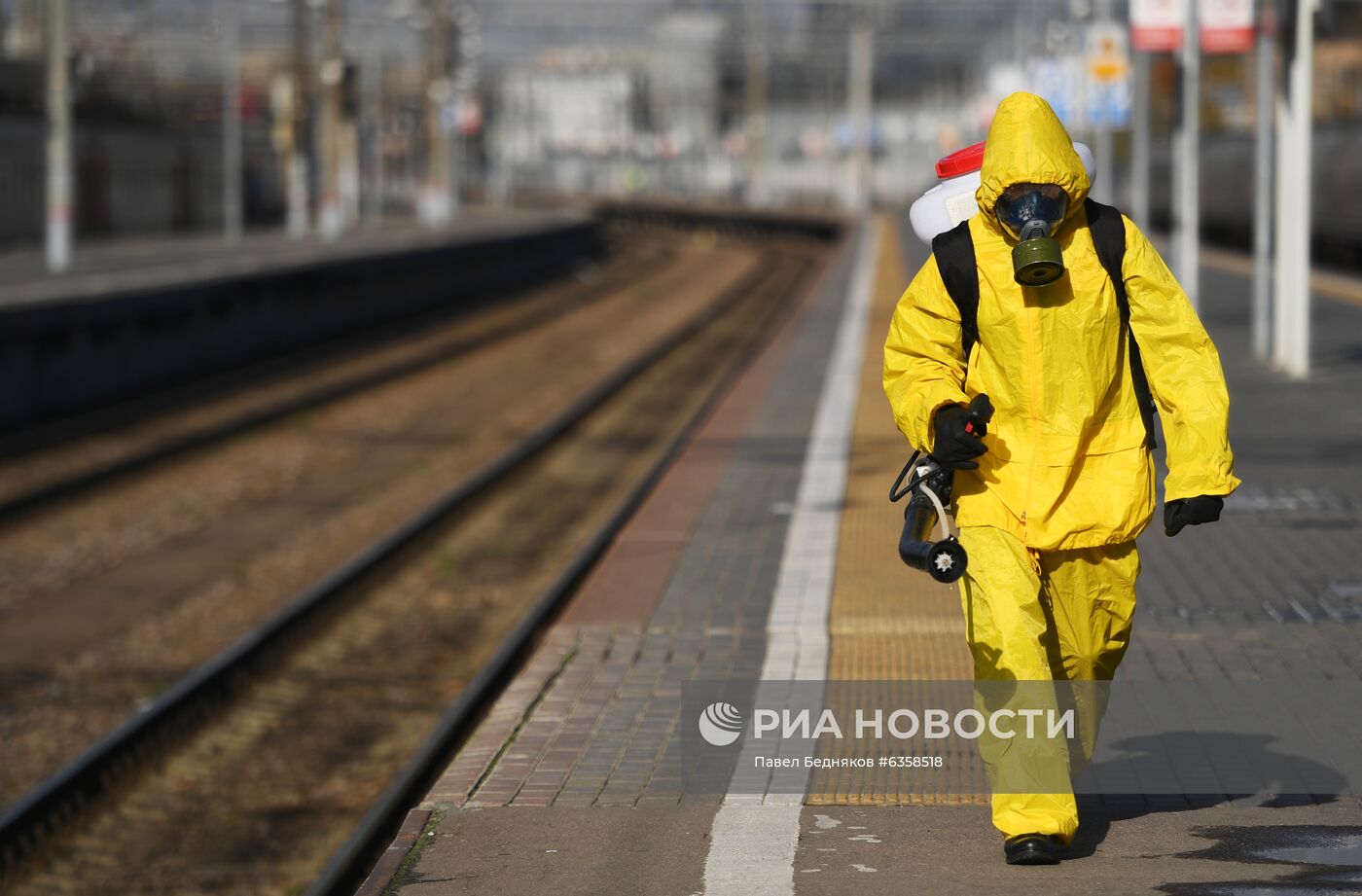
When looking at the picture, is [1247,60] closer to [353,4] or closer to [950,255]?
[353,4]

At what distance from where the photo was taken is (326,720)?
9.62 m

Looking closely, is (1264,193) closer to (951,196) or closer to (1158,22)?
(1158,22)

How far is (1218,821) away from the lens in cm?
532

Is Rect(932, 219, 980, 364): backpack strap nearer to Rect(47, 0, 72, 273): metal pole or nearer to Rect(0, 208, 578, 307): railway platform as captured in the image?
Rect(0, 208, 578, 307): railway platform

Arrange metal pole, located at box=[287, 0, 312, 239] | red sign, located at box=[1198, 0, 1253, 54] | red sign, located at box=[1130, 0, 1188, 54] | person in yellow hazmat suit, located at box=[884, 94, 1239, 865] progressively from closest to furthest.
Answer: person in yellow hazmat suit, located at box=[884, 94, 1239, 865], red sign, located at box=[1130, 0, 1188, 54], red sign, located at box=[1198, 0, 1253, 54], metal pole, located at box=[287, 0, 312, 239]

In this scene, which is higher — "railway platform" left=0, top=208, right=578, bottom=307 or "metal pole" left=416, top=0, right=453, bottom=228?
"metal pole" left=416, top=0, right=453, bottom=228

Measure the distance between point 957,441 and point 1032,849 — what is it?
37.4 inches

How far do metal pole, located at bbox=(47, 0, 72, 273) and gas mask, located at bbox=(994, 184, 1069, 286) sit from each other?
2834 centimetres

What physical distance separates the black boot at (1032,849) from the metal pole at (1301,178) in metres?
11.6

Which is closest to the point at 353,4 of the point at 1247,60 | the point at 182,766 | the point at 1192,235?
the point at 1247,60

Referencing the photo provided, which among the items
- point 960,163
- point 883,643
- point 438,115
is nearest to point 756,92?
point 438,115

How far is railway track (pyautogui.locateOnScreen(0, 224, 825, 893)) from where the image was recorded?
7.62 metres

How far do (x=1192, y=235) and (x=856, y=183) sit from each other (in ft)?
182

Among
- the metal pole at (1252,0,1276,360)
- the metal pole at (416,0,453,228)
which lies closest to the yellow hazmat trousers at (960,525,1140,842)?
the metal pole at (1252,0,1276,360)
